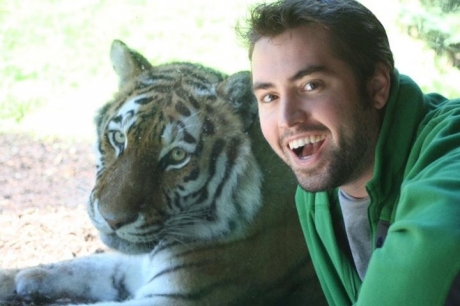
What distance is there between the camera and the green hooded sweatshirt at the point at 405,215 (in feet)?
3.04

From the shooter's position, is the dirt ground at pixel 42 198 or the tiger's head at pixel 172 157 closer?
the tiger's head at pixel 172 157

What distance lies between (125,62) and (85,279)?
672 millimetres

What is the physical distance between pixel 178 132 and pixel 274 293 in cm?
56

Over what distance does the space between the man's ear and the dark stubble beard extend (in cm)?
2

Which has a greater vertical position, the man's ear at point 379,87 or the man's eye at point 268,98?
the man's eye at point 268,98

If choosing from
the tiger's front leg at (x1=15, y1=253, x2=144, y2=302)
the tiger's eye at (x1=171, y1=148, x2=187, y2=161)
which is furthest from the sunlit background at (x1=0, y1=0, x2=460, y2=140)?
the tiger's front leg at (x1=15, y1=253, x2=144, y2=302)

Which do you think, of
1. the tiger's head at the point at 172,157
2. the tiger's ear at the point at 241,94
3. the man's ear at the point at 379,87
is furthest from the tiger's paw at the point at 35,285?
the man's ear at the point at 379,87

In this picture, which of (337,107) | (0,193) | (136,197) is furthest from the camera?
(0,193)

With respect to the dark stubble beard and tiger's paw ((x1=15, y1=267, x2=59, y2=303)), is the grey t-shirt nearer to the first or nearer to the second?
the dark stubble beard

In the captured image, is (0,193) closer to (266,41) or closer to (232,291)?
(232,291)

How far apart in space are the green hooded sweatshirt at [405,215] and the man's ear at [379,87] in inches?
0.7

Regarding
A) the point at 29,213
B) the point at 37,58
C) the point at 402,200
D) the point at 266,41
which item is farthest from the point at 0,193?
the point at 402,200

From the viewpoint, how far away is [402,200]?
106 cm

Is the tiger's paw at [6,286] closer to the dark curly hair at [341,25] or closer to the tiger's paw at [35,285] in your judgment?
the tiger's paw at [35,285]
